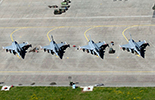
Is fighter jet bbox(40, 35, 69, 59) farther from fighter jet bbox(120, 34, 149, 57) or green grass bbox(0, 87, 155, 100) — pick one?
fighter jet bbox(120, 34, 149, 57)

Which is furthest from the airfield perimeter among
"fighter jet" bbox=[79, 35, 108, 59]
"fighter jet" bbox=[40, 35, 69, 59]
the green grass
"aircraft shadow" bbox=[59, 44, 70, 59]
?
the green grass

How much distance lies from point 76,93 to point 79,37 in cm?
3130

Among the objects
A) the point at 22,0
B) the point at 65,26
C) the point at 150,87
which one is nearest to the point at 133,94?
the point at 150,87

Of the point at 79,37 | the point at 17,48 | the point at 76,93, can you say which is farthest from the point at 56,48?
the point at 76,93

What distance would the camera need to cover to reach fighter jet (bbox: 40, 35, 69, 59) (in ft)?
308

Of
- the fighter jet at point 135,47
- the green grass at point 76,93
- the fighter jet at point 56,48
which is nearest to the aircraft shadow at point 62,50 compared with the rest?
the fighter jet at point 56,48

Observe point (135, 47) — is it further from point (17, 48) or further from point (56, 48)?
point (17, 48)

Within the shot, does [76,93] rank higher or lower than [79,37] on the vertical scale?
lower

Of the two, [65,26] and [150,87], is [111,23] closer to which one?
[65,26]

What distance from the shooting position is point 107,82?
80.9 meters

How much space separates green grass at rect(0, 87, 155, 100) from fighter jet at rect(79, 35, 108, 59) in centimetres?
1767

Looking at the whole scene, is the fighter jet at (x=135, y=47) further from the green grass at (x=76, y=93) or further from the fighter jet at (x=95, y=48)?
the green grass at (x=76, y=93)

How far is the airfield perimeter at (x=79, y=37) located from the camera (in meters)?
84.1

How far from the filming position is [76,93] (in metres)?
77.7
